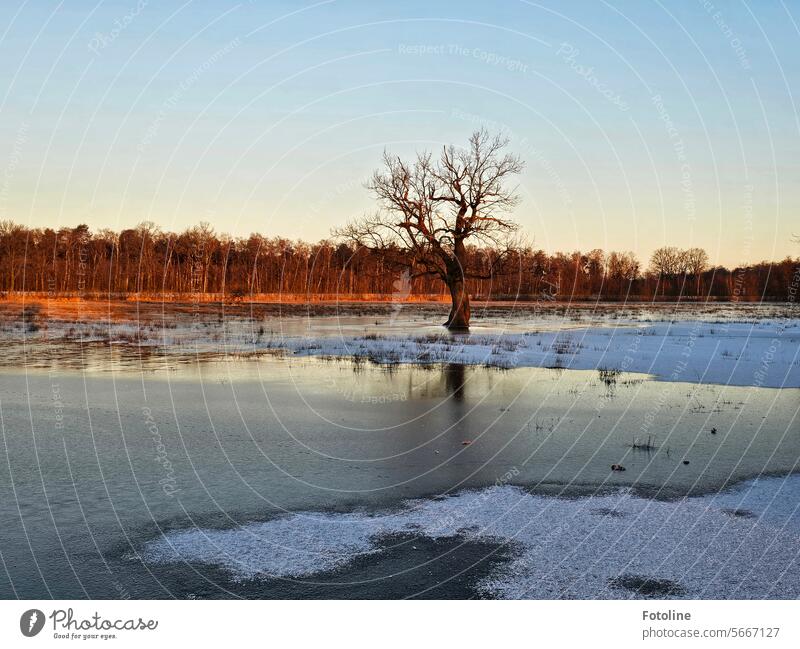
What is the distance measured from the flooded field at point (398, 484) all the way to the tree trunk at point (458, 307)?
2051cm

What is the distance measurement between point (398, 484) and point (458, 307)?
112 ft

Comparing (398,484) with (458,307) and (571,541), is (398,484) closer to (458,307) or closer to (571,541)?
(571,541)

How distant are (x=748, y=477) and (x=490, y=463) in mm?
3746

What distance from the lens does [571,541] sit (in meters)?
8.13

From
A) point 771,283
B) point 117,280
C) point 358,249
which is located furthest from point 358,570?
point 771,283

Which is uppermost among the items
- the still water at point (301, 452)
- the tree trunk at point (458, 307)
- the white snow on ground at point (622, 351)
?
the tree trunk at point (458, 307)

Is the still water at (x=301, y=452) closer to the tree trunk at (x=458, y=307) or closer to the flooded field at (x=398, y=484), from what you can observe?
the flooded field at (x=398, y=484)

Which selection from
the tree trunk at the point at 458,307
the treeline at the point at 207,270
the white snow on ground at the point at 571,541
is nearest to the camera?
the white snow on ground at the point at 571,541

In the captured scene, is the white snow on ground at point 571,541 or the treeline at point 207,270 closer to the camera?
the white snow on ground at point 571,541

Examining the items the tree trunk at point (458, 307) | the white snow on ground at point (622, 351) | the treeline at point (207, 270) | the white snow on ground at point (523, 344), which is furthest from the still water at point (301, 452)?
the treeline at point (207, 270)

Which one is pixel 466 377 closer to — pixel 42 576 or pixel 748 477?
pixel 748 477

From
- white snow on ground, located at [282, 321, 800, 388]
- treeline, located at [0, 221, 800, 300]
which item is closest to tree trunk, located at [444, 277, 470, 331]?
white snow on ground, located at [282, 321, 800, 388]

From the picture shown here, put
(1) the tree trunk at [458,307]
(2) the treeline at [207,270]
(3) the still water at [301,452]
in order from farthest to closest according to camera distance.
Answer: (2) the treeline at [207,270], (1) the tree trunk at [458,307], (3) the still water at [301,452]

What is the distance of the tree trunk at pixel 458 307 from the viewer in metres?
43.8
